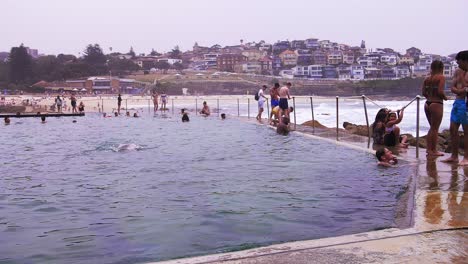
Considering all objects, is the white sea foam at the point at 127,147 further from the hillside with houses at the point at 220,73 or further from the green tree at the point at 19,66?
the green tree at the point at 19,66

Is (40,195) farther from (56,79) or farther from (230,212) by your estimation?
(56,79)

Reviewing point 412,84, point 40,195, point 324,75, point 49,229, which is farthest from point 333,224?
point 324,75

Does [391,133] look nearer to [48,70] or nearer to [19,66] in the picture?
[19,66]

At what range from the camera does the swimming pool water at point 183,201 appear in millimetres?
4902

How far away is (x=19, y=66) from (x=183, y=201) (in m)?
130

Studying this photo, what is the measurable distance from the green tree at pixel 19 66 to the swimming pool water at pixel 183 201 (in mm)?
122439

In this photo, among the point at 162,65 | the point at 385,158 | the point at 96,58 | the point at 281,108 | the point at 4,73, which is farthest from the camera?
the point at 162,65

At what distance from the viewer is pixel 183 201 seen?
673cm

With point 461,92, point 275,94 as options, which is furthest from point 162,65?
point 461,92

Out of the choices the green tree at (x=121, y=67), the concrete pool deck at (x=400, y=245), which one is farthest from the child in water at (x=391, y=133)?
the green tree at (x=121, y=67)

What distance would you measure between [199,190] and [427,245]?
159 inches

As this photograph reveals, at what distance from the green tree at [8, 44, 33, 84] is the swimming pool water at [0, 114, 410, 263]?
12244 centimetres

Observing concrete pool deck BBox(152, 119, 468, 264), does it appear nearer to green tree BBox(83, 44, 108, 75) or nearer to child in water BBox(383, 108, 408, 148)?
child in water BBox(383, 108, 408, 148)

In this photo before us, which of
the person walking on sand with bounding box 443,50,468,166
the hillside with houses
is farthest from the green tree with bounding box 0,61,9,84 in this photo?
the person walking on sand with bounding box 443,50,468,166
